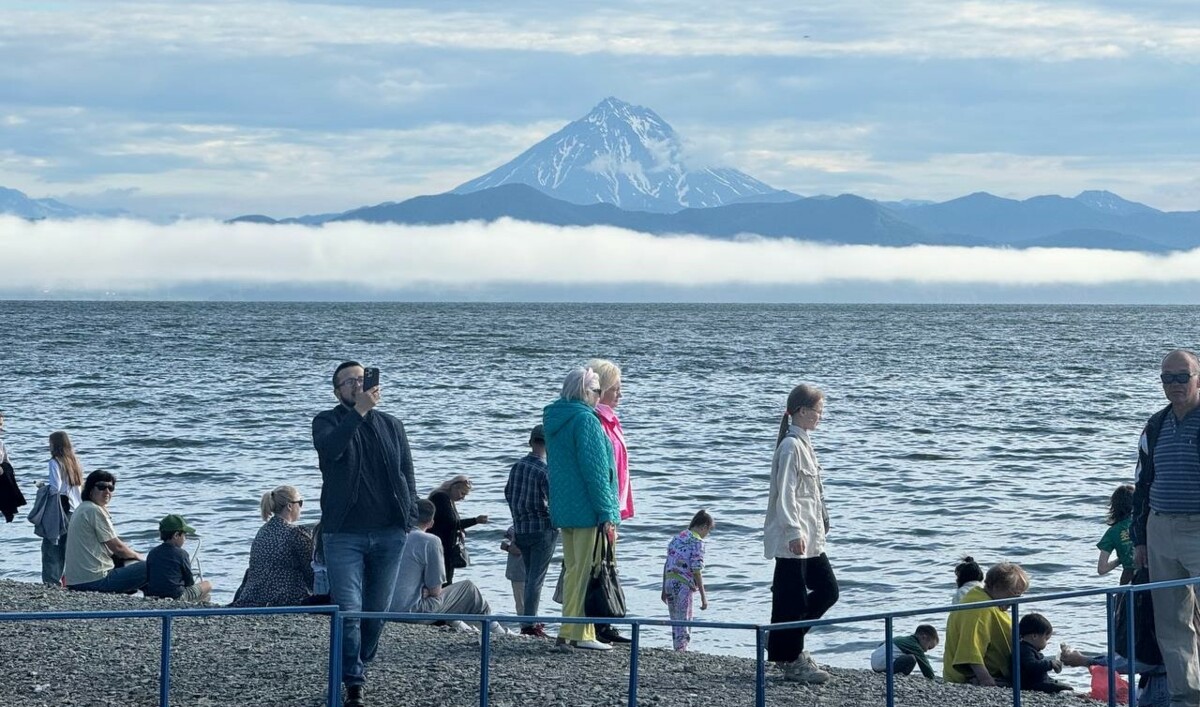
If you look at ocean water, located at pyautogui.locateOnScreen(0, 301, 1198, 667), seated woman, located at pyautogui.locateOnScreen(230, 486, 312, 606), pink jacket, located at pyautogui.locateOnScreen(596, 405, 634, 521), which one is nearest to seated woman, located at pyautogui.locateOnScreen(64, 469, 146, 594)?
seated woman, located at pyautogui.locateOnScreen(230, 486, 312, 606)

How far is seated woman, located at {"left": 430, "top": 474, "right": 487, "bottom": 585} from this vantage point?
38.0 feet

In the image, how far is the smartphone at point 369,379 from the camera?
769 cm

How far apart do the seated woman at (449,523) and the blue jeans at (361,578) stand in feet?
10.8

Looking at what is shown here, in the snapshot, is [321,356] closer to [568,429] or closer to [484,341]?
[484,341]

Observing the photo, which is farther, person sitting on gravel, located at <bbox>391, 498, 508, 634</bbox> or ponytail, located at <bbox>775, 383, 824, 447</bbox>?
person sitting on gravel, located at <bbox>391, 498, 508, 634</bbox>

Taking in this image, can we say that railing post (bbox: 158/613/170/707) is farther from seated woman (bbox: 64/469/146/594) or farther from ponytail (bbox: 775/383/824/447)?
seated woman (bbox: 64/469/146/594)

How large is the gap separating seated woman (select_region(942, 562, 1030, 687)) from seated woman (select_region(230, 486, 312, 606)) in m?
4.55

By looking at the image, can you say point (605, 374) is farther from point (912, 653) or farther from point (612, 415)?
point (912, 653)

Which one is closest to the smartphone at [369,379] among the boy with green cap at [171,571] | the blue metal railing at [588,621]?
the blue metal railing at [588,621]

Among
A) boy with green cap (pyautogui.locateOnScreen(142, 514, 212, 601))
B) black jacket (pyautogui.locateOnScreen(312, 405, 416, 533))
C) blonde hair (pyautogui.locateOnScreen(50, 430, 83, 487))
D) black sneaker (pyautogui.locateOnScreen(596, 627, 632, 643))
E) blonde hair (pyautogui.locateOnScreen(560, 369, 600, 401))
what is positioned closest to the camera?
black jacket (pyautogui.locateOnScreen(312, 405, 416, 533))

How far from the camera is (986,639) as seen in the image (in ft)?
32.3

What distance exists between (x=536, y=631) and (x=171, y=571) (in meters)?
4.19

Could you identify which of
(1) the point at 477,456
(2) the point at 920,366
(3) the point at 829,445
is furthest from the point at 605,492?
(2) the point at 920,366

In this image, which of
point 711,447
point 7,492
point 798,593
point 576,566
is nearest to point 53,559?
point 7,492
